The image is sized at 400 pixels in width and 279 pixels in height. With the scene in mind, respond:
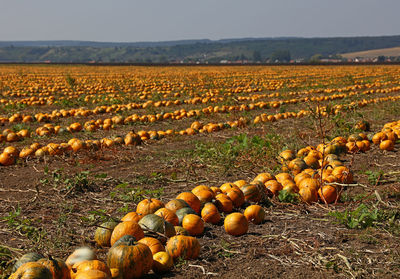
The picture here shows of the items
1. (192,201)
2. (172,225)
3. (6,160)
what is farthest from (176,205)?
(6,160)

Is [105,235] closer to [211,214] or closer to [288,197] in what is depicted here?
[211,214]

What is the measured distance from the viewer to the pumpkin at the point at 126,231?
13.4 ft

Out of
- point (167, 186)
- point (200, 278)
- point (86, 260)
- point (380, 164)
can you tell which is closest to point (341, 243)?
point (200, 278)

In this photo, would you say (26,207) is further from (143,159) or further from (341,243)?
(341,243)

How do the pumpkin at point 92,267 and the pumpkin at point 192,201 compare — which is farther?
the pumpkin at point 192,201

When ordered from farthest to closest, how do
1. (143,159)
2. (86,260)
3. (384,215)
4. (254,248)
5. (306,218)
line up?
(143,159), (306,218), (384,215), (254,248), (86,260)

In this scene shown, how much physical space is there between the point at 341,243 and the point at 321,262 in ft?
1.64

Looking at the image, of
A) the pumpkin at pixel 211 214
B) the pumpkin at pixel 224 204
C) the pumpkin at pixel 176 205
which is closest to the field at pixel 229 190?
the pumpkin at pixel 224 204

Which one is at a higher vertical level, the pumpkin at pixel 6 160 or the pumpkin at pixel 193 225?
the pumpkin at pixel 193 225

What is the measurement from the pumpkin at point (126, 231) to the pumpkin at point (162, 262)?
0.39 metres

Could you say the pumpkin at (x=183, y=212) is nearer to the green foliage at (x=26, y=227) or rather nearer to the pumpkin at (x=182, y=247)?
the pumpkin at (x=182, y=247)

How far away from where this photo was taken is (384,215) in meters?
4.77

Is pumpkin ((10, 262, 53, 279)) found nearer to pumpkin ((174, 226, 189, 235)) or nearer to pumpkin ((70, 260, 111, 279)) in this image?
pumpkin ((70, 260, 111, 279))

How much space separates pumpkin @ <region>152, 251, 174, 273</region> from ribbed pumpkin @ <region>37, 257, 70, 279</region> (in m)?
0.80
